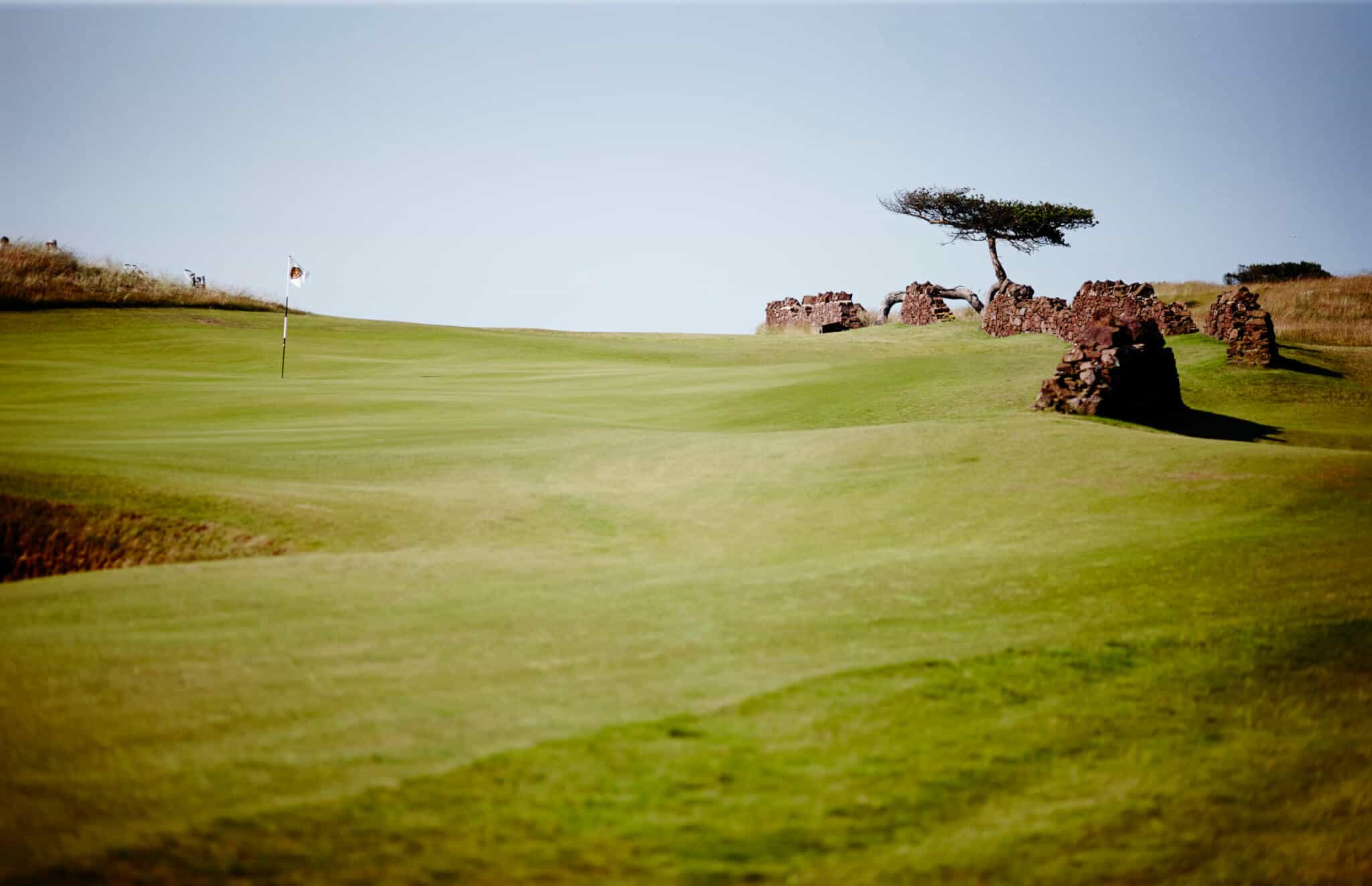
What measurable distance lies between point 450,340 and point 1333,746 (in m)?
36.1

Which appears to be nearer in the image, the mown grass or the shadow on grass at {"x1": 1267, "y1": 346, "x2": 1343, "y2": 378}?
the mown grass

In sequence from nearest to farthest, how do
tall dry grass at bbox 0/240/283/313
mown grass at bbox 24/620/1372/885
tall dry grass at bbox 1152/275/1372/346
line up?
mown grass at bbox 24/620/1372/885
tall dry grass at bbox 1152/275/1372/346
tall dry grass at bbox 0/240/283/313

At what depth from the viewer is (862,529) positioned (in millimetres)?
9523

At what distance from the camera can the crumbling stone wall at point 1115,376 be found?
58.7ft

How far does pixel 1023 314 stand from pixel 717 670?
111ft

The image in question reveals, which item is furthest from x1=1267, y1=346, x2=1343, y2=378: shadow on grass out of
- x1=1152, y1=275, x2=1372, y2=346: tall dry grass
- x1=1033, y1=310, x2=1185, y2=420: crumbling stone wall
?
x1=1152, y1=275, x2=1372, y2=346: tall dry grass

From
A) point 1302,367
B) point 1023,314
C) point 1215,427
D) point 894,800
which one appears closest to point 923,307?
point 1023,314

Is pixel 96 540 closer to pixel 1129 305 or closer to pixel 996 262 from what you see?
pixel 1129 305

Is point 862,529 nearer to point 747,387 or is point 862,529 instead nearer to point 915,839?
point 915,839

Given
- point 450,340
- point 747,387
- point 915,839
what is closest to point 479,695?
point 915,839

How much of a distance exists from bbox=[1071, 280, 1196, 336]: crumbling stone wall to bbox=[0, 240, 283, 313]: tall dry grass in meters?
33.5

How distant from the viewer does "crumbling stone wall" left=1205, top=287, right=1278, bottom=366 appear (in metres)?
24.4

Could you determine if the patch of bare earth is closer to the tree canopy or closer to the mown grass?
the mown grass

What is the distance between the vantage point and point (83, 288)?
42844 millimetres
